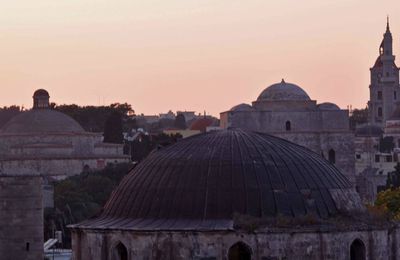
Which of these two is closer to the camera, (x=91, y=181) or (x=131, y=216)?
(x=131, y=216)

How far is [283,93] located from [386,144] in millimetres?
67293

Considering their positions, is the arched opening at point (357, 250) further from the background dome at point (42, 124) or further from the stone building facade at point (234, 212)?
the background dome at point (42, 124)

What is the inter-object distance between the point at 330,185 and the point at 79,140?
96123mm

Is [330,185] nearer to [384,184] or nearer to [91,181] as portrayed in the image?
[91,181]

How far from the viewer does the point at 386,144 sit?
190m

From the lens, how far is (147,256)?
30.8 meters

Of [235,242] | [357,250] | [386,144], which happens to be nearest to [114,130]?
[386,144]

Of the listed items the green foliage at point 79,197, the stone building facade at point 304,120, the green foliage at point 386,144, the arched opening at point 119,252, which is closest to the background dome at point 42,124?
the stone building facade at point 304,120

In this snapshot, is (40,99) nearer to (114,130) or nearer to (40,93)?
(40,93)

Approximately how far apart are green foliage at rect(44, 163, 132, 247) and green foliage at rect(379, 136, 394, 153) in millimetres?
78419

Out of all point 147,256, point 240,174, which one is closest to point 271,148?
point 240,174

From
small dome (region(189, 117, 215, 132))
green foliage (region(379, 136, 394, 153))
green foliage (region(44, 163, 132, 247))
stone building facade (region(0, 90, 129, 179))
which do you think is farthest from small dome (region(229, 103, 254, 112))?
green foliage (region(379, 136, 394, 153))

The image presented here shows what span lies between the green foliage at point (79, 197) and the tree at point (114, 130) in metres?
28.0

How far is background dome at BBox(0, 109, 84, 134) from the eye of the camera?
130m
